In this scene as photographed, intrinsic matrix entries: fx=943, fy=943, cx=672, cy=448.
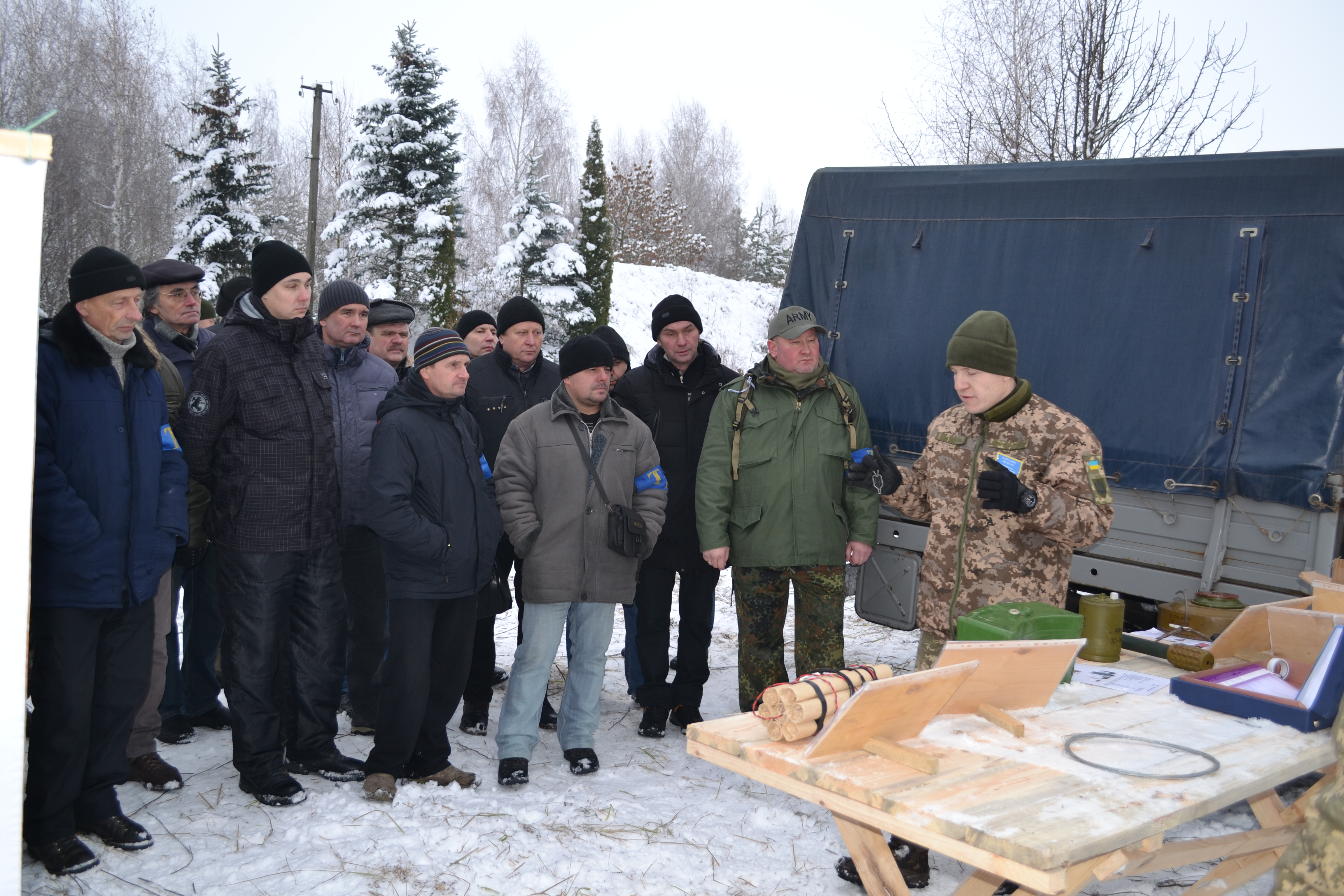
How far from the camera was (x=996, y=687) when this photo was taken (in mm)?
2451

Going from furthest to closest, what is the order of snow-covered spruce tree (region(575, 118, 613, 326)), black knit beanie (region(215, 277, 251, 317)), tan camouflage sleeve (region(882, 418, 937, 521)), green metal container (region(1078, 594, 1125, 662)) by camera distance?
1. snow-covered spruce tree (region(575, 118, 613, 326))
2. black knit beanie (region(215, 277, 251, 317))
3. tan camouflage sleeve (region(882, 418, 937, 521))
4. green metal container (region(1078, 594, 1125, 662))

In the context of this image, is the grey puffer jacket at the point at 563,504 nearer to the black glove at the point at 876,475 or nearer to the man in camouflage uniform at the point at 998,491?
the black glove at the point at 876,475

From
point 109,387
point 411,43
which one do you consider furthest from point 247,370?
point 411,43

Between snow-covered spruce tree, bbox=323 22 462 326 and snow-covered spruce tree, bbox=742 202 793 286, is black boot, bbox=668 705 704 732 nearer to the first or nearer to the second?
snow-covered spruce tree, bbox=323 22 462 326

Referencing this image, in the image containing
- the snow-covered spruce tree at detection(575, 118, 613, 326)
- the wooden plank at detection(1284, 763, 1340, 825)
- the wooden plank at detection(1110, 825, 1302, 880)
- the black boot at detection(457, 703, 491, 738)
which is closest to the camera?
the wooden plank at detection(1284, 763, 1340, 825)

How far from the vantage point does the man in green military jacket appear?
14.0 ft

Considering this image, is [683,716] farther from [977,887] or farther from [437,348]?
[977,887]

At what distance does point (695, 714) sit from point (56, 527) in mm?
2856

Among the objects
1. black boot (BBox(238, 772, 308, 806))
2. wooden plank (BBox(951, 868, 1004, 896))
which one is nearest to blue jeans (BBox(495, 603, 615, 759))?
black boot (BBox(238, 772, 308, 806))

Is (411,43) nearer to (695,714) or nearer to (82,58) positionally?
(82,58)

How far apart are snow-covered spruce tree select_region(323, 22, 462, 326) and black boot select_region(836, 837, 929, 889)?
1812 cm

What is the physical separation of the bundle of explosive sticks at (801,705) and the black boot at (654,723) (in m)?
2.25

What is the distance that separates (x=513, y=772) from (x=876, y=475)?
190 centimetres

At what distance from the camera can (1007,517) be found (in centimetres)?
344
